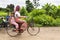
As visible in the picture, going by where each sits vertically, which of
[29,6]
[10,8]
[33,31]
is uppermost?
[29,6]

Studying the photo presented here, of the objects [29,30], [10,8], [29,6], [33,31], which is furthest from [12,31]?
[29,6]

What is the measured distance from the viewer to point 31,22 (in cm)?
1377

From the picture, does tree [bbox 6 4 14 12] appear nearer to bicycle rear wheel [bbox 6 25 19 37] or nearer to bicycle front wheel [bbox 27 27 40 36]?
bicycle front wheel [bbox 27 27 40 36]

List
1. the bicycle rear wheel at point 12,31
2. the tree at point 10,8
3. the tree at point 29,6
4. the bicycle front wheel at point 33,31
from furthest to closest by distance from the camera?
the tree at point 29,6 → the tree at point 10,8 → the bicycle front wheel at point 33,31 → the bicycle rear wheel at point 12,31

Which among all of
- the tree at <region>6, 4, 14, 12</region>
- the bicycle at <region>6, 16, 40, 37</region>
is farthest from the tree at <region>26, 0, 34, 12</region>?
the bicycle at <region>6, 16, 40, 37</region>

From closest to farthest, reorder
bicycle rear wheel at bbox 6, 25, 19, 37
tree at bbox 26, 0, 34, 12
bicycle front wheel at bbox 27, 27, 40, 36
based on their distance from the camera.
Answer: bicycle rear wheel at bbox 6, 25, 19, 37
bicycle front wheel at bbox 27, 27, 40, 36
tree at bbox 26, 0, 34, 12

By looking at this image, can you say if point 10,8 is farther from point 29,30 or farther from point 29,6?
point 29,30

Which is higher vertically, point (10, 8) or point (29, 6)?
point (29, 6)

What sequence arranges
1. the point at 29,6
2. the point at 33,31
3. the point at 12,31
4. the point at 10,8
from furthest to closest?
1. the point at 29,6
2. the point at 10,8
3. the point at 33,31
4. the point at 12,31

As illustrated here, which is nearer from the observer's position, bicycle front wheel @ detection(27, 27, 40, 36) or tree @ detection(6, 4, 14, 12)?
bicycle front wheel @ detection(27, 27, 40, 36)

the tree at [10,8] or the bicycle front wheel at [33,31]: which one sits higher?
the tree at [10,8]

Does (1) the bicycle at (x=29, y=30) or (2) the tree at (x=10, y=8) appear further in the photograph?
(2) the tree at (x=10, y=8)

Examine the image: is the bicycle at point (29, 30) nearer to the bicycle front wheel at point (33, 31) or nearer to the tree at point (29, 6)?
the bicycle front wheel at point (33, 31)

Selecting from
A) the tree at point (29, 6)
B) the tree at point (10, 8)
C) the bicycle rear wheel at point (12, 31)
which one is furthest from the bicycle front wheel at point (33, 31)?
the tree at point (29, 6)
